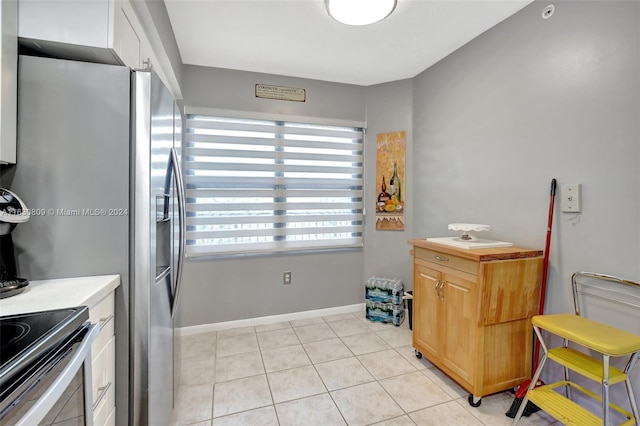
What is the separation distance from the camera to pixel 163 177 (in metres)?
1.27

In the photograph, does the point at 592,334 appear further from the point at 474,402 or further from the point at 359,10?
the point at 359,10

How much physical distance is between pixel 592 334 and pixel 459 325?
2.11ft

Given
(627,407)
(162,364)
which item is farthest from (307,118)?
(627,407)

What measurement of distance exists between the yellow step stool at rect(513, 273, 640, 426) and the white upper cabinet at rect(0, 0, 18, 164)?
239 cm

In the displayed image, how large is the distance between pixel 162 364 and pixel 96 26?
150 cm

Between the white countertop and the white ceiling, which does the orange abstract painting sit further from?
the white countertop

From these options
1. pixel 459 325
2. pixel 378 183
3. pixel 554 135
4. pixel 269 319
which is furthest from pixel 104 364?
pixel 378 183

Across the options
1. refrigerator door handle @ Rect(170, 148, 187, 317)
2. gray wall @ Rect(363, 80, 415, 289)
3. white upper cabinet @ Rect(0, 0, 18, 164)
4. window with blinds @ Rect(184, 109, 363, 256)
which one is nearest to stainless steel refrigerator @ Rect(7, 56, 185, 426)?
white upper cabinet @ Rect(0, 0, 18, 164)

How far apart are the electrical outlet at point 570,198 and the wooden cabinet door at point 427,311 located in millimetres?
837

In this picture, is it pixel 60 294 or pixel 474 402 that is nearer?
pixel 60 294

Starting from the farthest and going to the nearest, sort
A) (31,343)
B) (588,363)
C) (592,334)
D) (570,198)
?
1. (570,198)
2. (588,363)
3. (592,334)
4. (31,343)

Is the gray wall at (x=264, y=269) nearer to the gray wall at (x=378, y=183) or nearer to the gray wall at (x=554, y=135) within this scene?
the gray wall at (x=378, y=183)

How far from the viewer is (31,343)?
0.61 metres

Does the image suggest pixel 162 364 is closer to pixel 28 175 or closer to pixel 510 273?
pixel 28 175
